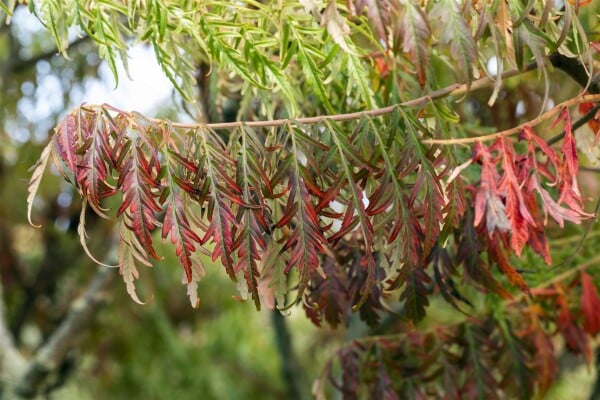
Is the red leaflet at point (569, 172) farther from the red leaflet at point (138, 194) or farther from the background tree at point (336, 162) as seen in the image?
the red leaflet at point (138, 194)

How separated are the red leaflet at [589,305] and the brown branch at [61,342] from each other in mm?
2150

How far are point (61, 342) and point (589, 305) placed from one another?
7.81 ft

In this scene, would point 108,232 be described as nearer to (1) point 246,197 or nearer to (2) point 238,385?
(2) point 238,385

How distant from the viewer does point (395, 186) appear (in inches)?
51.6

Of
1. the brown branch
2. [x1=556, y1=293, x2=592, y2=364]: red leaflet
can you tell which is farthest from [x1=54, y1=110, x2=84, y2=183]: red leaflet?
the brown branch

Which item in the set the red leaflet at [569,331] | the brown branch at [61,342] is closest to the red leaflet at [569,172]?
the red leaflet at [569,331]

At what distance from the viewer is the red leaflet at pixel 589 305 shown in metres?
2.07

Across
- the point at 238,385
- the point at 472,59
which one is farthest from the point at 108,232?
the point at 472,59

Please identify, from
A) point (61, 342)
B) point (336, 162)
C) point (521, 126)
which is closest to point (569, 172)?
point (521, 126)

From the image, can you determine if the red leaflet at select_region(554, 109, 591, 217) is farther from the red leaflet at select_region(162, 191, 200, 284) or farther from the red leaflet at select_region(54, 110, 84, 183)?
the red leaflet at select_region(54, 110, 84, 183)

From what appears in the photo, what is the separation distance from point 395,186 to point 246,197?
25 cm

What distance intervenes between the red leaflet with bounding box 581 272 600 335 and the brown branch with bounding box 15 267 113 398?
84.7 inches

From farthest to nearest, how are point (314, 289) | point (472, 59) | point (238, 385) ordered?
point (238, 385), point (314, 289), point (472, 59)

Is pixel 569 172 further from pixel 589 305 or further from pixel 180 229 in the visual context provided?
pixel 589 305
